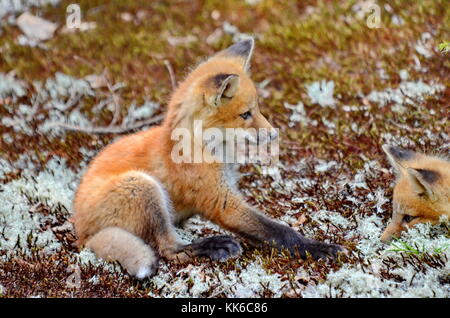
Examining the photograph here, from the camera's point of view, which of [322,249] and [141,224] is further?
[141,224]

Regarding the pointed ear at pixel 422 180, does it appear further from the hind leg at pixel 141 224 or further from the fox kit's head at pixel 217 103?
the hind leg at pixel 141 224

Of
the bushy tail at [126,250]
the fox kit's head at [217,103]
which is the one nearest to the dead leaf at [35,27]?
the fox kit's head at [217,103]

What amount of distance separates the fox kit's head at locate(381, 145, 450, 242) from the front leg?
23.1 inches

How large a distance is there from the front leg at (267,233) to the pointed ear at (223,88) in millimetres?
951

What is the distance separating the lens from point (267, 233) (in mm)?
5512

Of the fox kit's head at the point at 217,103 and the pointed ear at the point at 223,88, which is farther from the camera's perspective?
the fox kit's head at the point at 217,103

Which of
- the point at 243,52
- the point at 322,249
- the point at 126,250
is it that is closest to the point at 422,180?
the point at 322,249

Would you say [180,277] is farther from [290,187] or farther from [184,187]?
[290,187]

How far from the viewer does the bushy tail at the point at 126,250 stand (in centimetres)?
518

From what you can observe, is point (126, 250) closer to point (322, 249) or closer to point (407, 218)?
point (322, 249)

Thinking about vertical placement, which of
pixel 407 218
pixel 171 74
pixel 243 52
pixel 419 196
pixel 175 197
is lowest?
pixel 407 218

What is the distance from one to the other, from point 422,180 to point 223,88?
1.84 metres

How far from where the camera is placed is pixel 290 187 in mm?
6992
